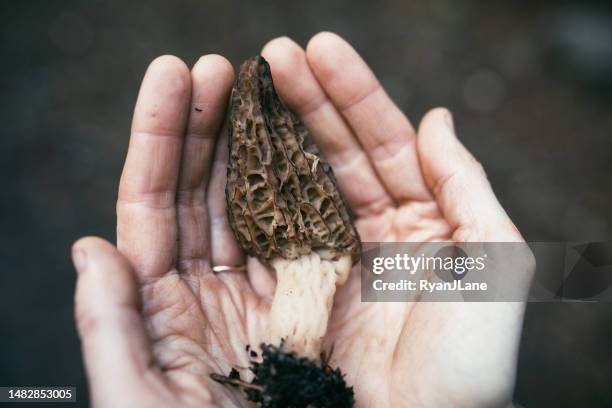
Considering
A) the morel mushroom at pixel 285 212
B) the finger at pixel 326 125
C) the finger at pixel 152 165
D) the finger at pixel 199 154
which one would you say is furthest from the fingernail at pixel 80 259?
the finger at pixel 326 125

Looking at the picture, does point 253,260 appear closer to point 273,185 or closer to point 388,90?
point 273,185

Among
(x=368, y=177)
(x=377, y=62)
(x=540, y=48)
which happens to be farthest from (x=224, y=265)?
(x=540, y=48)

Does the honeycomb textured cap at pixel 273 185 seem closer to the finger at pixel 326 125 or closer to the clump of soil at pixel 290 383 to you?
the finger at pixel 326 125

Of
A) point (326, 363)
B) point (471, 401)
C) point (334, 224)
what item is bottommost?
point (471, 401)

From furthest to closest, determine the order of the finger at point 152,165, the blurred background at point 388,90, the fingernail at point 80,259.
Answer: the blurred background at point 388,90
the finger at point 152,165
the fingernail at point 80,259

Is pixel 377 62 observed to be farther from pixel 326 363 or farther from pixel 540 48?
pixel 326 363

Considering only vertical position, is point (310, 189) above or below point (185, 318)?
above

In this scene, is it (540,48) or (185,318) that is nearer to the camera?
(185,318)

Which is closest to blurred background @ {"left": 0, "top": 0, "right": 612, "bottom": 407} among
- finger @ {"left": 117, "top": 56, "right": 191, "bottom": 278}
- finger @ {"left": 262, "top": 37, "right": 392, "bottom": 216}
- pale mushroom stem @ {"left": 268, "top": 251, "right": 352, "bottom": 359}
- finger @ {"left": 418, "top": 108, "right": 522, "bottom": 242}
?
finger @ {"left": 262, "top": 37, "right": 392, "bottom": 216}
